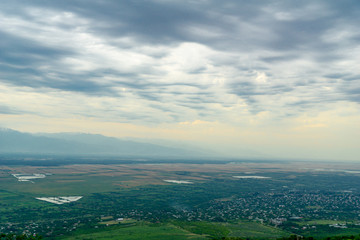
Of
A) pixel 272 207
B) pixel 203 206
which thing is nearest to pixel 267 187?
pixel 272 207

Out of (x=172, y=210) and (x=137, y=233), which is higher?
(x=172, y=210)

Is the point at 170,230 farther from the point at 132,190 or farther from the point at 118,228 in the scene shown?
the point at 132,190

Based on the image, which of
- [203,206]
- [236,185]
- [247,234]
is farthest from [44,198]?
[236,185]

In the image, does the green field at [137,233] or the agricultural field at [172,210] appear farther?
the agricultural field at [172,210]

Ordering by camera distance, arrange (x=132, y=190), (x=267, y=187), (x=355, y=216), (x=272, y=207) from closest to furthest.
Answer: (x=355, y=216), (x=272, y=207), (x=132, y=190), (x=267, y=187)

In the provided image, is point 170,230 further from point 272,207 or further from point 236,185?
point 236,185

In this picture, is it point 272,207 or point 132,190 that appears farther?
point 132,190

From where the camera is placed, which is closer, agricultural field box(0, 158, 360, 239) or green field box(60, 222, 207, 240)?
green field box(60, 222, 207, 240)

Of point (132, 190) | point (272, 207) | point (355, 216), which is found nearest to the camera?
point (355, 216)

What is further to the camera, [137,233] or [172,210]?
[172,210]
